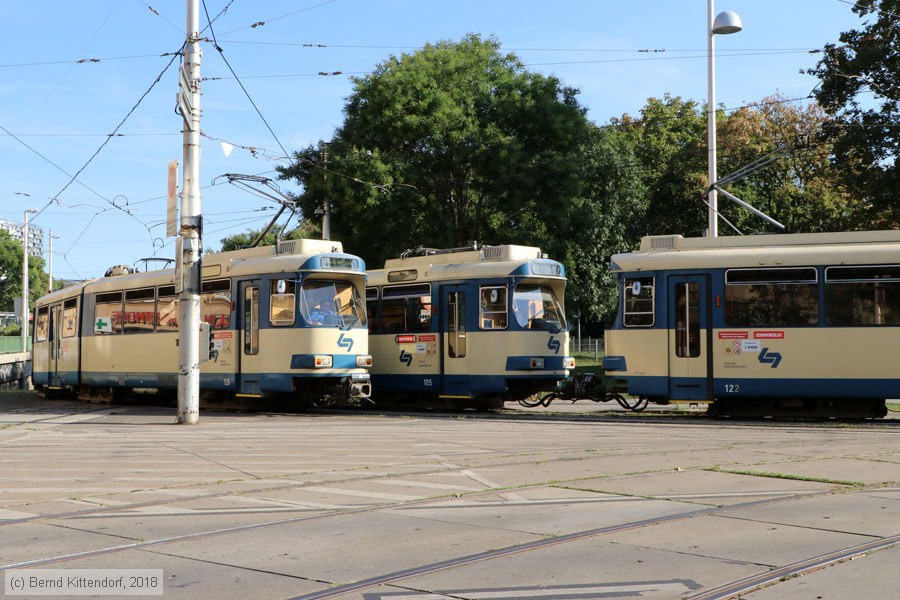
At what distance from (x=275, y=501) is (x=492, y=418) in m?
11.4

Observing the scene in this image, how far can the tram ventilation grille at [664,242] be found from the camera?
2048cm

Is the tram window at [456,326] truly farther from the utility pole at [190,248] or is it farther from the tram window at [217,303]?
the utility pole at [190,248]

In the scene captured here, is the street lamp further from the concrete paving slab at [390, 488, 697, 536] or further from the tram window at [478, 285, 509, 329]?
the concrete paving slab at [390, 488, 697, 536]

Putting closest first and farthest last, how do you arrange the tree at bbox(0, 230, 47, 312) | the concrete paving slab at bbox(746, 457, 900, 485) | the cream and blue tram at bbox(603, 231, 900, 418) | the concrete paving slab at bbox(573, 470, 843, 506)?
1. the concrete paving slab at bbox(573, 470, 843, 506)
2. the concrete paving slab at bbox(746, 457, 900, 485)
3. the cream and blue tram at bbox(603, 231, 900, 418)
4. the tree at bbox(0, 230, 47, 312)

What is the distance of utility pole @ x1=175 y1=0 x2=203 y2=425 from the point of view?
63.3ft

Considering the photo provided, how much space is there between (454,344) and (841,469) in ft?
38.8

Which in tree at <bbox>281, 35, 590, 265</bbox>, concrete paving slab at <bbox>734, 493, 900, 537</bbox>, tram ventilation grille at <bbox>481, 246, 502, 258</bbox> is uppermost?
tree at <bbox>281, 35, 590, 265</bbox>

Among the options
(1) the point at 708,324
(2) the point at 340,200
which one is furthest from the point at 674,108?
(1) the point at 708,324

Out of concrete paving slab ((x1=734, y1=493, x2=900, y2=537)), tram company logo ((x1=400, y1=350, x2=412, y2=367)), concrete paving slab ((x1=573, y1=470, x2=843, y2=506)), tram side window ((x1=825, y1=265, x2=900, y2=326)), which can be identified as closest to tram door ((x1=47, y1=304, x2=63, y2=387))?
tram company logo ((x1=400, y1=350, x2=412, y2=367))

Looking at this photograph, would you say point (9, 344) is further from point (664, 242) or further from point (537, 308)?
point (664, 242)

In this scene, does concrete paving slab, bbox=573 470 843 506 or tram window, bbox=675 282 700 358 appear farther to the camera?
tram window, bbox=675 282 700 358

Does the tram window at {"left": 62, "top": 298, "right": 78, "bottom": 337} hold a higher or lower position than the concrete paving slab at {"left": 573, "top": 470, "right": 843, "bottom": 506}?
higher

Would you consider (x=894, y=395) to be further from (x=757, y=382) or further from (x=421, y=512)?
(x=421, y=512)

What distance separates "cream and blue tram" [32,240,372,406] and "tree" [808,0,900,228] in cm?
1695
